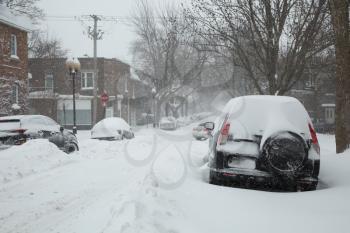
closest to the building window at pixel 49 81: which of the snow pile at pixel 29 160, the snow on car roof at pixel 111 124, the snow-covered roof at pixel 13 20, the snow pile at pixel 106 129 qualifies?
the snow-covered roof at pixel 13 20

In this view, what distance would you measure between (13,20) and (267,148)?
24001mm

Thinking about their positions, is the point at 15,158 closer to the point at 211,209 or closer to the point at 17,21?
the point at 211,209

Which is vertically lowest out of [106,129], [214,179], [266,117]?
[106,129]

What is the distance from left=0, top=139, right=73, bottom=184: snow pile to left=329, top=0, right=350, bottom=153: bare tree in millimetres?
7627

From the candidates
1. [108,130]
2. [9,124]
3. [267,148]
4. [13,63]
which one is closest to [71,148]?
[9,124]

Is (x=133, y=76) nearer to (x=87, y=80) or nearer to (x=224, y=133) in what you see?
(x=87, y=80)

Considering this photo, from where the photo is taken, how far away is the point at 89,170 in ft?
33.4

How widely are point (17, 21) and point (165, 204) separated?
24510 mm

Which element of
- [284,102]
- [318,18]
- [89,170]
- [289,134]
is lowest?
[89,170]

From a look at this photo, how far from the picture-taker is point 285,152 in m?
5.63

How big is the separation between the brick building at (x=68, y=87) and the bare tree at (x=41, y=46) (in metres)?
5.68

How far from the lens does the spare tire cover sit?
5590 millimetres

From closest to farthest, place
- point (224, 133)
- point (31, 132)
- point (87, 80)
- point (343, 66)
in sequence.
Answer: point (224, 133) → point (343, 66) → point (31, 132) → point (87, 80)

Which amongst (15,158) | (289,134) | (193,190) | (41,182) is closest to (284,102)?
(289,134)
